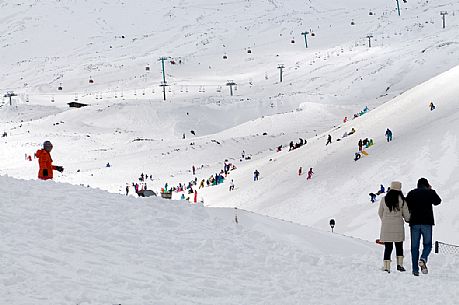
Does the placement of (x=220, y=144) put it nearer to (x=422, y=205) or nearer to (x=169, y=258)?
(x=422, y=205)

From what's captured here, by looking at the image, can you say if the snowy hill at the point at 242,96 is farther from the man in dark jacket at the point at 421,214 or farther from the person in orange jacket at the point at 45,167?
the person in orange jacket at the point at 45,167

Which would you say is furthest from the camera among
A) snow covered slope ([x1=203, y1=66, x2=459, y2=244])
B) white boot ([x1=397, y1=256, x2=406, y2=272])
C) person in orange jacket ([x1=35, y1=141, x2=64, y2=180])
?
snow covered slope ([x1=203, y1=66, x2=459, y2=244])

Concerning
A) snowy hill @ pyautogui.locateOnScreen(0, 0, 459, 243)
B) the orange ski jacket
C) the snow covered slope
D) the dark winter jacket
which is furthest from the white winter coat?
snowy hill @ pyautogui.locateOnScreen(0, 0, 459, 243)

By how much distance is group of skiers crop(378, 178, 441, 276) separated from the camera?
9.76 meters

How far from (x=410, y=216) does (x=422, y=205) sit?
0.23 m

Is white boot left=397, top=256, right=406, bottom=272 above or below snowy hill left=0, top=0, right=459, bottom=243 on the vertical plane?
below

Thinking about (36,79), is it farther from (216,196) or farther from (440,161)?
(440,161)

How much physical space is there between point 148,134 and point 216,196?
1469 inches

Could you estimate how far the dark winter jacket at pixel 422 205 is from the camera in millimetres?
9750

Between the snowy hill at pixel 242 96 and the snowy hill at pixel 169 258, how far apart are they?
1024 cm

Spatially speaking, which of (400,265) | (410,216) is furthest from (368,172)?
(410,216)

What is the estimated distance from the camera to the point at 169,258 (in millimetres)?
8812

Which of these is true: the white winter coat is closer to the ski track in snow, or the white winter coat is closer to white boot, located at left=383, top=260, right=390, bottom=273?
white boot, located at left=383, top=260, right=390, bottom=273

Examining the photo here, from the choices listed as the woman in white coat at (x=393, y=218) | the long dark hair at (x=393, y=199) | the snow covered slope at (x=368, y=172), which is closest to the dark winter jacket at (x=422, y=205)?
the woman in white coat at (x=393, y=218)
